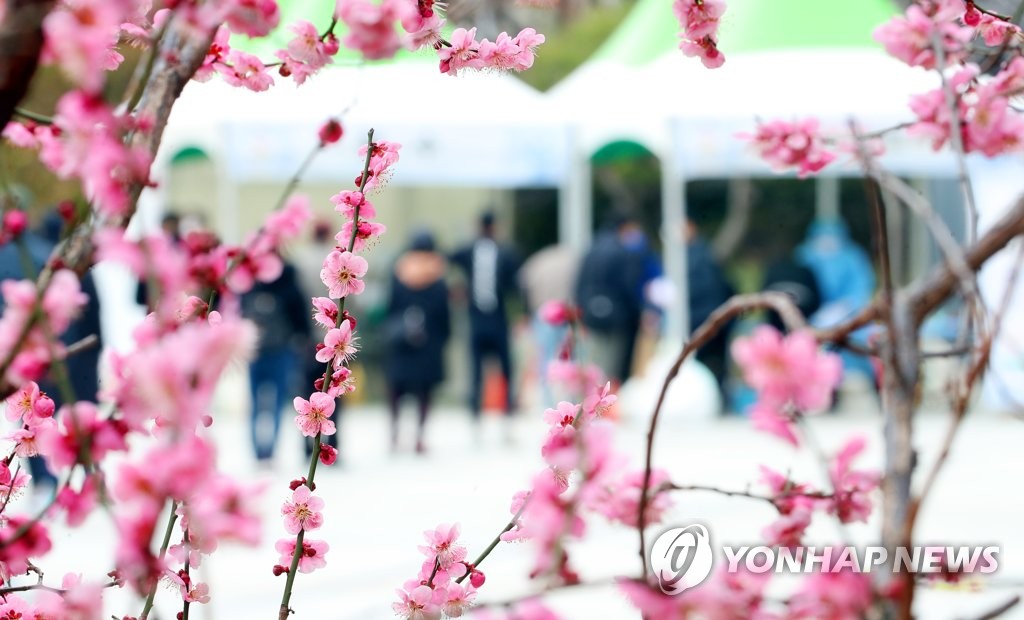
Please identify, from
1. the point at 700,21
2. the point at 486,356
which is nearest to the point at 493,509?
the point at 486,356

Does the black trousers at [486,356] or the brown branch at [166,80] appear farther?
the black trousers at [486,356]

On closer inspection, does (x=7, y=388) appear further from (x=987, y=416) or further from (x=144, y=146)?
(x=987, y=416)

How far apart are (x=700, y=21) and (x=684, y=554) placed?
80 cm

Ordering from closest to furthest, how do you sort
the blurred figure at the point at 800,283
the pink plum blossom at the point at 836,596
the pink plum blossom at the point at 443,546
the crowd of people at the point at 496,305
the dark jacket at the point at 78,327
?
the pink plum blossom at the point at 836,596 → the pink plum blossom at the point at 443,546 → the dark jacket at the point at 78,327 → the crowd of people at the point at 496,305 → the blurred figure at the point at 800,283

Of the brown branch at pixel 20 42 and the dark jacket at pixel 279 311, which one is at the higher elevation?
the dark jacket at pixel 279 311

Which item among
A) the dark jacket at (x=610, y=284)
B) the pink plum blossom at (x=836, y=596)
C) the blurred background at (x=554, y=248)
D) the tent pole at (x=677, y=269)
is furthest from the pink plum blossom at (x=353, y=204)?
the tent pole at (x=677, y=269)

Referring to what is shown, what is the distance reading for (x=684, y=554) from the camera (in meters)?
2.14

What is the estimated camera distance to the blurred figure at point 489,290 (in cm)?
992

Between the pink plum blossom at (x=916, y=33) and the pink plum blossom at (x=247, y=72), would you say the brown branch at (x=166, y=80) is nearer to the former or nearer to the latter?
the pink plum blossom at (x=247, y=72)

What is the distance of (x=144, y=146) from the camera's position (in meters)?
1.58

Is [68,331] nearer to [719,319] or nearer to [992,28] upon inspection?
[992,28]

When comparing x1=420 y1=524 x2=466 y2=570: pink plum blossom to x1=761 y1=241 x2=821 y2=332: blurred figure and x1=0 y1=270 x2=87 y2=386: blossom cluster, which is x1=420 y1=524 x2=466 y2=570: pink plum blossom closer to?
x1=0 y1=270 x2=87 y2=386: blossom cluster

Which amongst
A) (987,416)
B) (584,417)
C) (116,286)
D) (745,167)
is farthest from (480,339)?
(584,417)

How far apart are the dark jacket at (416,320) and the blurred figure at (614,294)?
1296mm
